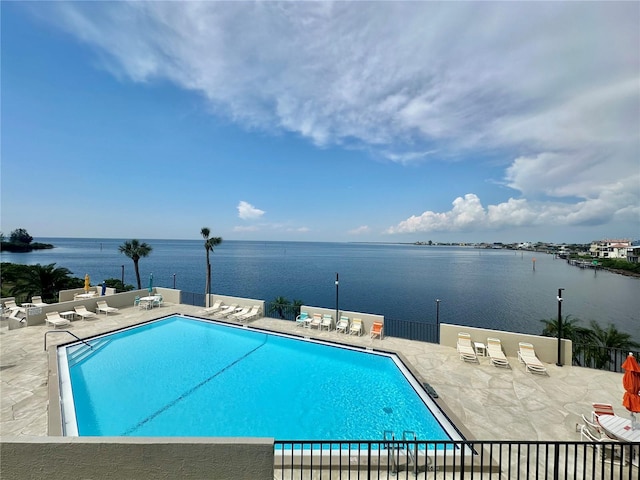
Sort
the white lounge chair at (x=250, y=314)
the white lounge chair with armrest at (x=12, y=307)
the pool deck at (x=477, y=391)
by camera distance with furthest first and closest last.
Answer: the white lounge chair at (x=250, y=314) → the white lounge chair with armrest at (x=12, y=307) → the pool deck at (x=477, y=391)

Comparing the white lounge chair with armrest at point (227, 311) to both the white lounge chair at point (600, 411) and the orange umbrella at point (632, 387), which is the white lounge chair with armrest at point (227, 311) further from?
the orange umbrella at point (632, 387)

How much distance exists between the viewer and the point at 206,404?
26.1ft

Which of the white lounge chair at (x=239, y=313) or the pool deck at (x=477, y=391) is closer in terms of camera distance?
the pool deck at (x=477, y=391)

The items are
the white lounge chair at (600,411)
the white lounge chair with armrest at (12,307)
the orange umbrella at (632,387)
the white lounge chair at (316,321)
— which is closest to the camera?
the orange umbrella at (632,387)

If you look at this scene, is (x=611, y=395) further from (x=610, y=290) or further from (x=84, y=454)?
(x=610, y=290)

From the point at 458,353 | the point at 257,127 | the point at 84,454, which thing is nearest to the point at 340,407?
the point at 458,353

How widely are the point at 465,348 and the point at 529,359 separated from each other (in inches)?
75.3

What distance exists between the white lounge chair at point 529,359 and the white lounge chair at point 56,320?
19215 millimetres

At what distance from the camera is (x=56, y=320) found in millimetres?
12867

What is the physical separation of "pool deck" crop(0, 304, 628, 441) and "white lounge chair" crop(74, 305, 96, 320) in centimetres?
235

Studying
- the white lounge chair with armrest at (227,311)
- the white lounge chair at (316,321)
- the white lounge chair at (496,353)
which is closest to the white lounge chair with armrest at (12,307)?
Result: the white lounge chair with armrest at (227,311)

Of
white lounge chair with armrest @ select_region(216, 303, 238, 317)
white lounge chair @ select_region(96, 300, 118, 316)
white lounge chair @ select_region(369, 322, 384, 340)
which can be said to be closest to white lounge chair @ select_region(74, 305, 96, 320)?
white lounge chair @ select_region(96, 300, 118, 316)

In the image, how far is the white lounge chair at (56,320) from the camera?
42.0ft

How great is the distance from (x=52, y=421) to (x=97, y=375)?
3.73 metres
